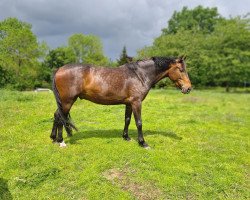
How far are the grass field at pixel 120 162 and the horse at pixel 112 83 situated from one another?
100cm

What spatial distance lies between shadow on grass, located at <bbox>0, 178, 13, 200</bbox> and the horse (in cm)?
255

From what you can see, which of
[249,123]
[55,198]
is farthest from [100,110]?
[55,198]

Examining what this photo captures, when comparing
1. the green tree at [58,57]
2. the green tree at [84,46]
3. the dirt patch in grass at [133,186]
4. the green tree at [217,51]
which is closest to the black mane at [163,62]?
the dirt patch in grass at [133,186]

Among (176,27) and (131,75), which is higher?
(176,27)

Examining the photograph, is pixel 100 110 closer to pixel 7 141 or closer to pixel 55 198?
pixel 7 141

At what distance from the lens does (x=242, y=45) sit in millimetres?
51812

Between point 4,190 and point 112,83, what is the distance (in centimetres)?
468

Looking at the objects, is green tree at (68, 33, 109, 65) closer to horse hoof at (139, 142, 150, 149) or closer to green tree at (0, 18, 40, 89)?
green tree at (0, 18, 40, 89)

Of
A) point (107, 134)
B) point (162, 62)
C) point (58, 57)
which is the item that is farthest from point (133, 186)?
point (58, 57)

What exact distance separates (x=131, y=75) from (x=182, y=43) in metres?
45.5

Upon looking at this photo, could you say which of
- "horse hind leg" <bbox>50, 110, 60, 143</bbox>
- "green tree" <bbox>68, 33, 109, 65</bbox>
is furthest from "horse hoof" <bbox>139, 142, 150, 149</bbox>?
"green tree" <bbox>68, 33, 109, 65</bbox>

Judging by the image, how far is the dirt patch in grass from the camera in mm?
7781

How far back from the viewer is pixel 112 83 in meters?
10.6

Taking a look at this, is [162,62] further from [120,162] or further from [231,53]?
[231,53]
